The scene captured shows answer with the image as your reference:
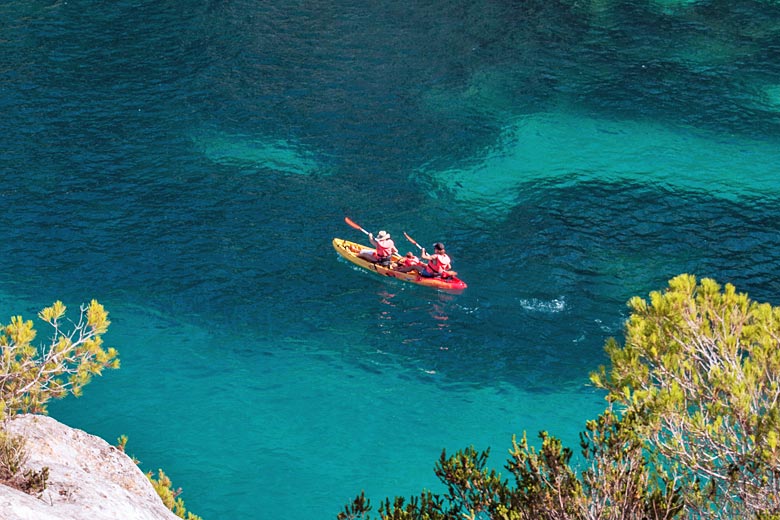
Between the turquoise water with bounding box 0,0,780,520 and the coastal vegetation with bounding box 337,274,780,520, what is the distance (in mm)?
9557

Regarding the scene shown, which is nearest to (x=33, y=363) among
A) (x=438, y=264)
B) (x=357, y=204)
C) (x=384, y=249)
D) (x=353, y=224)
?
(x=438, y=264)

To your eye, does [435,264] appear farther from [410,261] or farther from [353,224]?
[353,224]

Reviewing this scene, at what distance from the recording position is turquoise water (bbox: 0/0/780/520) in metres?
23.1

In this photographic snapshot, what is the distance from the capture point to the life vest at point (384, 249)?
92.7 ft

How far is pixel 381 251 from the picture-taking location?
28328 millimetres

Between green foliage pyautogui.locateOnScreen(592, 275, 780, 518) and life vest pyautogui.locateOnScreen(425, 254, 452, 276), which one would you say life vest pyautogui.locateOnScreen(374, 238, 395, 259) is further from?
green foliage pyautogui.locateOnScreen(592, 275, 780, 518)

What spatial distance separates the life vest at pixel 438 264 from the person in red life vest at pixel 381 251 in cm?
147

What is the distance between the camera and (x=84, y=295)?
89.1 feet

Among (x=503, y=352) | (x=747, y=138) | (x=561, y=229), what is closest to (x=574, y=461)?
(x=503, y=352)

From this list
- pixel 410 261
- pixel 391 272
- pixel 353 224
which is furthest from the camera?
pixel 353 224

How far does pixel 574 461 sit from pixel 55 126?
2447cm

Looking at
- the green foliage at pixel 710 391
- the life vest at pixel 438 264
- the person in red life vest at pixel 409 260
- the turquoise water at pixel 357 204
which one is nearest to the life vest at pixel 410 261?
the person in red life vest at pixel 409 260

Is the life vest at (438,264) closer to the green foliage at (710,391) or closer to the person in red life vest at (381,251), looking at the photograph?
the person in red life vest at (381,251)

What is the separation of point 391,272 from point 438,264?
1985 mm
